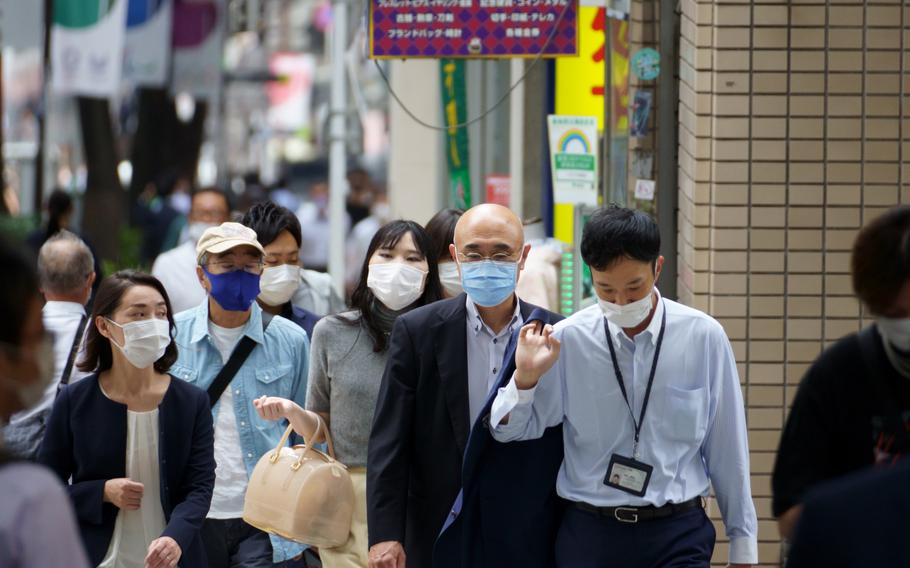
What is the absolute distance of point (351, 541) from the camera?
20.1 feet

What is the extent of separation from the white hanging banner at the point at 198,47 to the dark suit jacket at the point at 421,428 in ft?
62.2

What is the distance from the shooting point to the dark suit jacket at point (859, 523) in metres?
2.54

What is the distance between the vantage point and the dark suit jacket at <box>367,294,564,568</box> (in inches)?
216

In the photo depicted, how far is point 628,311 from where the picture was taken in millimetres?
5113

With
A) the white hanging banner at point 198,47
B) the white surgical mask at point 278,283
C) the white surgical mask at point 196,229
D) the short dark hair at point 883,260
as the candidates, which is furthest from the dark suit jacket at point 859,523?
the white hanging banner at point 198,47

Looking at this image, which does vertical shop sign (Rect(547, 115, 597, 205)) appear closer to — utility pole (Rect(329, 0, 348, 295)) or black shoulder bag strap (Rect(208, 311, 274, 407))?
black shoulder bag strap (Rect(208, 311, 274, 407))

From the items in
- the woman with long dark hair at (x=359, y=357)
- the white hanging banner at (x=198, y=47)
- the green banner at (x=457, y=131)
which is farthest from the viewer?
the white hanging banner at (x=198, y=47)

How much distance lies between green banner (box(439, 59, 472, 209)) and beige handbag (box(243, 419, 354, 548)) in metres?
7.72

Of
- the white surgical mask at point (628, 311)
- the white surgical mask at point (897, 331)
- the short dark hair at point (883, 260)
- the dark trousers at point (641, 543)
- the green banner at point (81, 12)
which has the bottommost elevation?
the dark trousers at point (641, 543)

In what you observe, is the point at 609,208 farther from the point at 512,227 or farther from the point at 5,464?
the point at 5,464

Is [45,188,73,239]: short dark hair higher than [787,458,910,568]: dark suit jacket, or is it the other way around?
[45,188,73,239]: short dark hair

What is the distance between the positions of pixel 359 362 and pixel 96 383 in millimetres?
1062

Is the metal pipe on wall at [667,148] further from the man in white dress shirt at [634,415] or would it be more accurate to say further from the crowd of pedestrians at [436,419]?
the man in white dress shirt at [634,415]

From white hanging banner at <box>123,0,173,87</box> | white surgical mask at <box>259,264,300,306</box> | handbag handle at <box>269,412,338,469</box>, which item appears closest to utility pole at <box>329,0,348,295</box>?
white hanging banner at <box>123,0,173,87</box>
